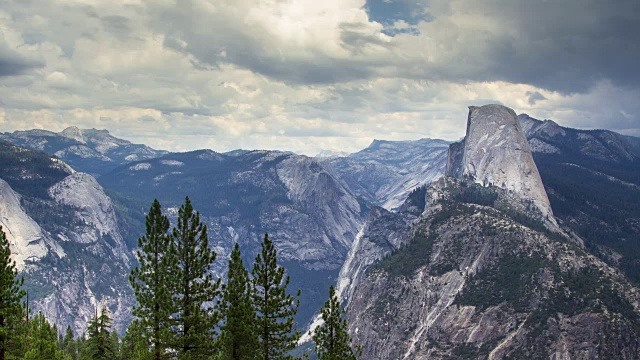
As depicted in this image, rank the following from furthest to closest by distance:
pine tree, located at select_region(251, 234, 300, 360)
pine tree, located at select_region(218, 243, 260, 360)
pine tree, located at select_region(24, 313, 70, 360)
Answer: pine tree, located at select_region(251, 234, 300, 360), pine tree, located at select_region(218, 243, 260, 360), pine tree, located at select_region(24, 313, 70, 360)

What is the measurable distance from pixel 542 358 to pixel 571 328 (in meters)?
15.0

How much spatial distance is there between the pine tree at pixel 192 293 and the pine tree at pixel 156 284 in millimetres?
1098

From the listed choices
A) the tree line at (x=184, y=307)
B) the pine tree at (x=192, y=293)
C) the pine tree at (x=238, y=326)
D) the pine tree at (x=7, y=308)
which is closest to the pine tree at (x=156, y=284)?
the tree line at (x=184, y=307)

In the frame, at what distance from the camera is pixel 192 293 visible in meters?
62.2

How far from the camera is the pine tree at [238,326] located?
6350cm

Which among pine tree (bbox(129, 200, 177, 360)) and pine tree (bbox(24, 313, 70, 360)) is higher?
pine tree (bbox(129, 200, 177, 360))

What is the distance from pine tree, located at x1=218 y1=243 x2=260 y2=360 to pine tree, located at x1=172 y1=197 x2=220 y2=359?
2.32m

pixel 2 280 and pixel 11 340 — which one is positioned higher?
pixel 2 280

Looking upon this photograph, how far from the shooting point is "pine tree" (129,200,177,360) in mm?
59125

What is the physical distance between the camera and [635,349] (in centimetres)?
17500

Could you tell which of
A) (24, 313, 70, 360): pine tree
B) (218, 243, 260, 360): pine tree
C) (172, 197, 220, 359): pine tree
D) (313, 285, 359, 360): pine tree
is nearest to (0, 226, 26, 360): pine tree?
(24, 313, 70, 360): pine tree

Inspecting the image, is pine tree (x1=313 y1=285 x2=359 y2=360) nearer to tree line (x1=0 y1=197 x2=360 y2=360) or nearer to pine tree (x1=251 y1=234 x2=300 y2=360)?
tree line (x1=0 y1=197 x2=360 y2=360)

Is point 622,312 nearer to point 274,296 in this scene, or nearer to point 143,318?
point 274,296

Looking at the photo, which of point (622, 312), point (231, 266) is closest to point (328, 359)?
point (231, 266)
